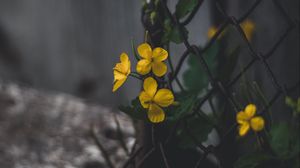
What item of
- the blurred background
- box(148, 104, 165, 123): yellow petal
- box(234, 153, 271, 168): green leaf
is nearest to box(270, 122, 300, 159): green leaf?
box(234, 153, 271, 168): green leaf

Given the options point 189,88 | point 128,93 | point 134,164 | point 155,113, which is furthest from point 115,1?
point 155,113

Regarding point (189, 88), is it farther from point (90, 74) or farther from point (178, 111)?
point (90, 74)

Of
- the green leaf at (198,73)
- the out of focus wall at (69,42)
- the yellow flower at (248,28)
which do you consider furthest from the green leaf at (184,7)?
the out of focus wall at (69,42)

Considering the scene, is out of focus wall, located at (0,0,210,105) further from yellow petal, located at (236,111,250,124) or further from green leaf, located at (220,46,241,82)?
yellow petal, located at (236,111,250,124)

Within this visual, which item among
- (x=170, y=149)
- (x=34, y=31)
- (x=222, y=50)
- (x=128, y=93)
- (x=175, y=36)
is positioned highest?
(x=34, y=31)

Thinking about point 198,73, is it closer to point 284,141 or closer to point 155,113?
point 284,141

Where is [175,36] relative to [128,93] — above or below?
below

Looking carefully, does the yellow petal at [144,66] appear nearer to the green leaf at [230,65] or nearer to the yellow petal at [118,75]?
the yellow petal at [118,75]
